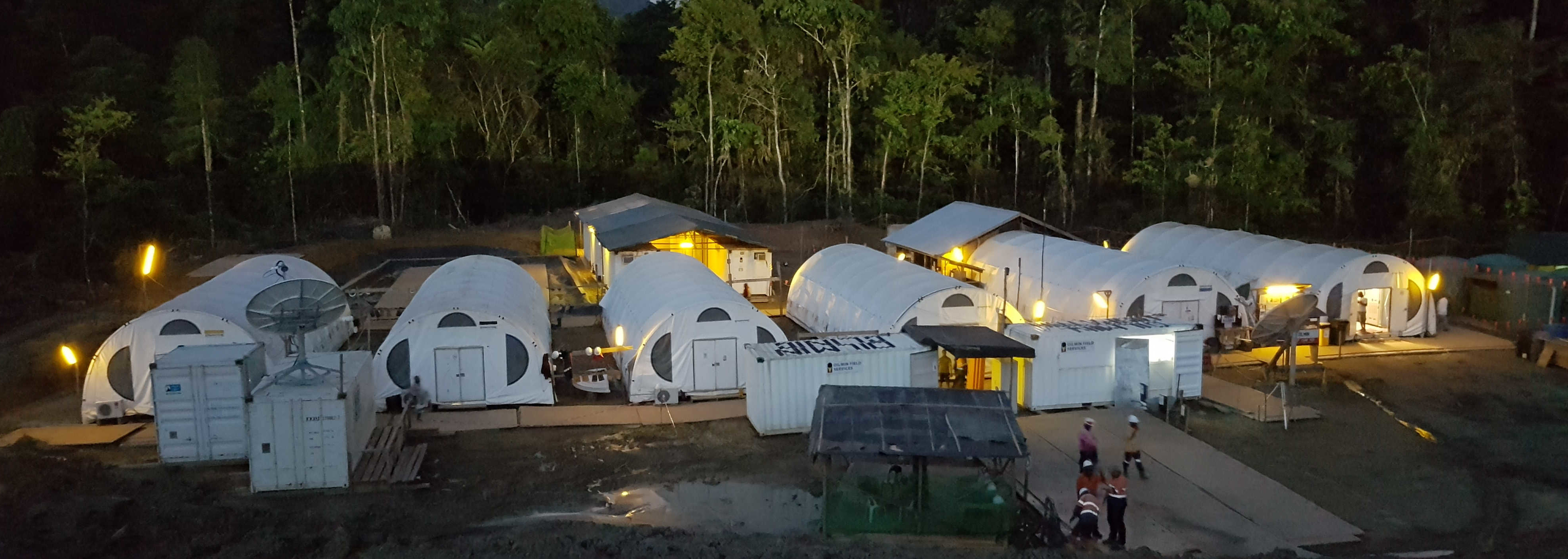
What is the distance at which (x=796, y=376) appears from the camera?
15.3 m

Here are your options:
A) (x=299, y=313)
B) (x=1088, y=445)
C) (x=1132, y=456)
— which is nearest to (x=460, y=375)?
(x=299, y=313)

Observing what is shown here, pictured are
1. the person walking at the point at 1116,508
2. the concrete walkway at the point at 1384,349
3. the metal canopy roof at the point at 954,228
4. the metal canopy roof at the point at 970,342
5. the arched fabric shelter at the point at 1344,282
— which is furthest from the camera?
the metal canopy roof at the point at 954,228

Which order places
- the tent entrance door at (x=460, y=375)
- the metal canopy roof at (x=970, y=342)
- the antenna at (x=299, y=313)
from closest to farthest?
the antenna at (x=299, y=313) < the metal canopy roof at (x=970, y=342) < the tent entrance door at (x=460, y=375)

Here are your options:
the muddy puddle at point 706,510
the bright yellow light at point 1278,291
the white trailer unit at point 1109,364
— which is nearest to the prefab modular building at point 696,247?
the white trailer unit at point 1109,364

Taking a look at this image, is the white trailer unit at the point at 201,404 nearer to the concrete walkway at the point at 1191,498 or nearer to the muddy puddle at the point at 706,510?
the muddy puddle at the point at 706,510

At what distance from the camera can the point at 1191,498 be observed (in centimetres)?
1245

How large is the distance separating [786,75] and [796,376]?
99.6 feet

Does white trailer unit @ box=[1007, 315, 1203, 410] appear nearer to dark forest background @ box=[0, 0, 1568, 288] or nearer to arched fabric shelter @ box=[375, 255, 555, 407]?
arched fabric shelter @ box=[375, 255, 555, 407]

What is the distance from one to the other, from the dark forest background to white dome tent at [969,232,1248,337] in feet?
56.1

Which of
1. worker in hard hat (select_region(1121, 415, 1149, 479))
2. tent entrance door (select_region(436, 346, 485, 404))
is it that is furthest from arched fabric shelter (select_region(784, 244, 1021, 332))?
tent entrance door (select_region(436, 346, 485, 404))

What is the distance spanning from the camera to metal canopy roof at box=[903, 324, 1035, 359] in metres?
15.4

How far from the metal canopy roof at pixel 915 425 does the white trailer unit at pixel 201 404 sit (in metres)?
7.72

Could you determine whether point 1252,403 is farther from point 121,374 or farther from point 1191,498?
point 121,374

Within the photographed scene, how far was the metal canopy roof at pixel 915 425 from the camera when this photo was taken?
10.3 m
